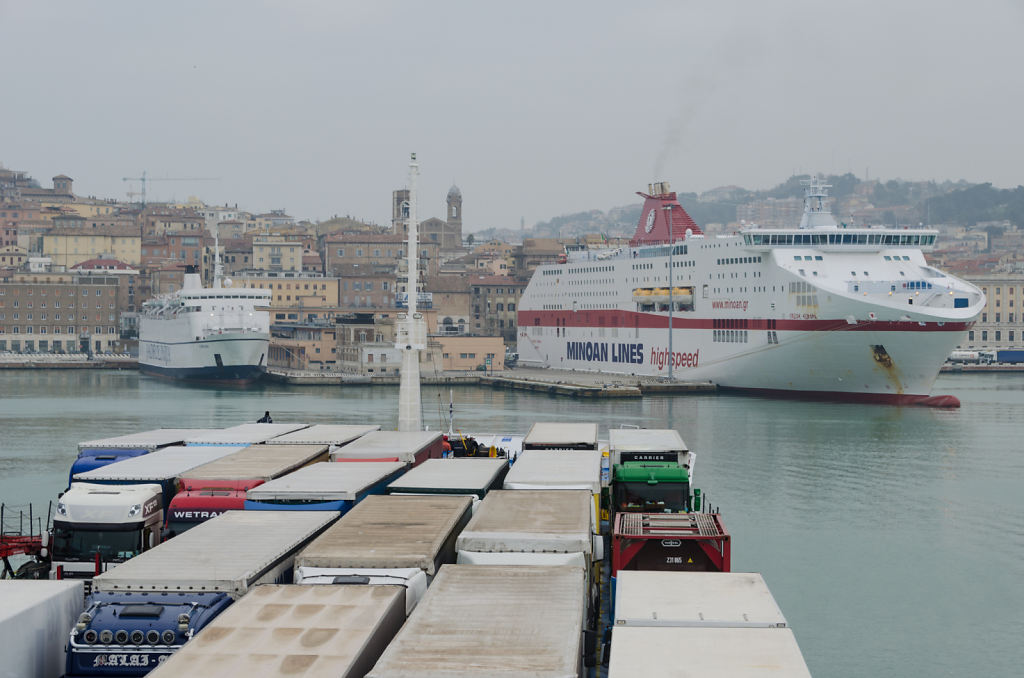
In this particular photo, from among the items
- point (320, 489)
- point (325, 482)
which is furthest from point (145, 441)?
point (320, 489)

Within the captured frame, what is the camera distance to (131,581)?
686cm

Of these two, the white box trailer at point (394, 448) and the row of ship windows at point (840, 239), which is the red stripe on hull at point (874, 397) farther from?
the white box trailer at point (394, 448)

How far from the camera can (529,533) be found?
8.09m

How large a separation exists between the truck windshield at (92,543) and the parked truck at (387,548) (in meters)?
1.76

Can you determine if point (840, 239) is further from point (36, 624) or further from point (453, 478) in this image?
point (36, 624)

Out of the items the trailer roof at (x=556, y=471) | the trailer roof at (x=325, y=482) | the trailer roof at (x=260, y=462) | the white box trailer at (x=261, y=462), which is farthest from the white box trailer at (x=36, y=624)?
the trailer roof at (x=556, y=471)

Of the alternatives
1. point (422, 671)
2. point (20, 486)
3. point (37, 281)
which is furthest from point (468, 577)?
point (37, 281)

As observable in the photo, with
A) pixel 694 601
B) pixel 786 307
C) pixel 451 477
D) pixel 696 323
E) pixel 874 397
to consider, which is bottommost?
pixel 874 397

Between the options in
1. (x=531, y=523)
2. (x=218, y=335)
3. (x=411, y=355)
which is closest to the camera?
(x=531, y=523)

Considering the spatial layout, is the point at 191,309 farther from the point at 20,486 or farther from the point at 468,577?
the point at 468,577

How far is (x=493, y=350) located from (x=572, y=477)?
42.3 meters

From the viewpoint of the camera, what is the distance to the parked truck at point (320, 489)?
968 centimetres

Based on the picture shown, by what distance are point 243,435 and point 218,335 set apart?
3401cm

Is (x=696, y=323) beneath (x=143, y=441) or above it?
above
